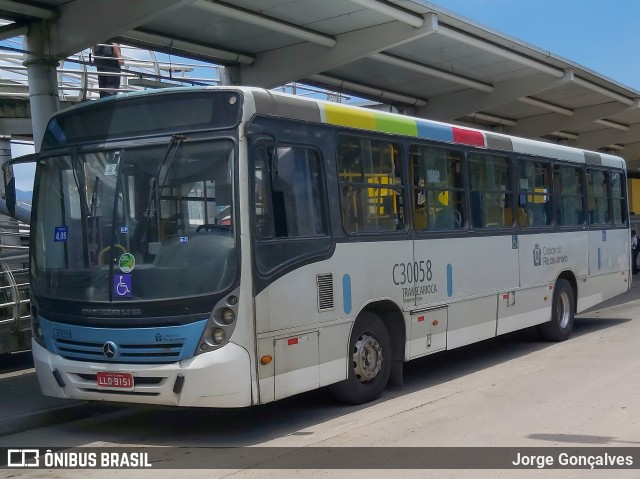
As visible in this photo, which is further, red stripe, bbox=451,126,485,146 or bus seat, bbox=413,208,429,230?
red stripe, bbox=451,126,485,146

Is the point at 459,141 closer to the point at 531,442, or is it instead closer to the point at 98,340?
the point at 531,442

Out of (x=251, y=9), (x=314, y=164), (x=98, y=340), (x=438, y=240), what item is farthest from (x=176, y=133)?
(x=251, y=9)

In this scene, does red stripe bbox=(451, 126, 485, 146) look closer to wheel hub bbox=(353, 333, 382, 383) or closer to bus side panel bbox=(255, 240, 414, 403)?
bus side panel bbox=(255, 240, 414, 403)

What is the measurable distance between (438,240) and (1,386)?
5.63 m

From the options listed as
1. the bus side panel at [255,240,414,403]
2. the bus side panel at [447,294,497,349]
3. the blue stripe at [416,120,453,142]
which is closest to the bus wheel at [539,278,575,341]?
the bus side panel at [447,294,497,349]

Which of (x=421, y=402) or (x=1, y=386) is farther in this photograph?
(x=1, y=386)

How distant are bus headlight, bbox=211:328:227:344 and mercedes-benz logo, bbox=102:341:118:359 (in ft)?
3.13

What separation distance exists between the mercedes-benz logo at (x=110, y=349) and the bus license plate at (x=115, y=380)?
156 mm

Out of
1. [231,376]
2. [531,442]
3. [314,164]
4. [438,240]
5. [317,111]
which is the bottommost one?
[531,442]

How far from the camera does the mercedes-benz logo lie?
24.1 ft

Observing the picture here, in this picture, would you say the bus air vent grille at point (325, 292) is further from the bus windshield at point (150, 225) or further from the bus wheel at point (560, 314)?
the bus wheel at point (560, 314)

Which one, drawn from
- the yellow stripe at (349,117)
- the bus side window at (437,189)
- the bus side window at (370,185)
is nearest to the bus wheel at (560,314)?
the bus side window at (437,189)

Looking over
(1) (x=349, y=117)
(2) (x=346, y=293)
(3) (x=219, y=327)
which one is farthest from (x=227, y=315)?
(1) (x=349, y=117)

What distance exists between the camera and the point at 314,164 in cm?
823
